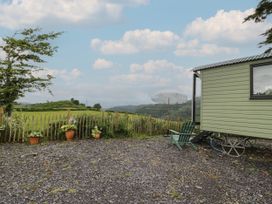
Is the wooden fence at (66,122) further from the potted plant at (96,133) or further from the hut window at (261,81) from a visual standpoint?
the hut window at (261,81)

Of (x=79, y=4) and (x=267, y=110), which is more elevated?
(x=79, y=4)

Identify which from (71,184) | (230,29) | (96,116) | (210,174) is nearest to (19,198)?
(71,184)

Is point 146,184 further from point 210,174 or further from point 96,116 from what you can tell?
point 96,116

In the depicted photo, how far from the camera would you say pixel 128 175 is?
6.47 m

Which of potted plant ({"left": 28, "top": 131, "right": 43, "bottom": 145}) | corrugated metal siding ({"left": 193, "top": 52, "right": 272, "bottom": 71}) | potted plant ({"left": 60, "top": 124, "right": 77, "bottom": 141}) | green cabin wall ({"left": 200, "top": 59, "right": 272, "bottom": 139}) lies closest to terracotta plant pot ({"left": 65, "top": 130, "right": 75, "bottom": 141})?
potted plant ({"left": 60, "top": 124, "right": 77, "bottom": 141})

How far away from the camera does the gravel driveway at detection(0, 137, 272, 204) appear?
5.38 m

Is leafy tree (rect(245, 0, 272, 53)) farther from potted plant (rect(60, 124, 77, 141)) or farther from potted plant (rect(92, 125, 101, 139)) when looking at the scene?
potted plant (rect(60, 124, 77, 141))

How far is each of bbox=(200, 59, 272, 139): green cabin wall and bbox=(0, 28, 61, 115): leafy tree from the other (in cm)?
727

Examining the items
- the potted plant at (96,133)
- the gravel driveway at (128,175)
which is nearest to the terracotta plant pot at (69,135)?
the potted plant at (96,133)

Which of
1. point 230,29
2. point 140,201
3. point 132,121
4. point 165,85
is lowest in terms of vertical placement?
point 140,201

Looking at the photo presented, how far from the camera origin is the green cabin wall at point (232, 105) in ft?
26.7

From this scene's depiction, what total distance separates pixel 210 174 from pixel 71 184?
3.18 metres

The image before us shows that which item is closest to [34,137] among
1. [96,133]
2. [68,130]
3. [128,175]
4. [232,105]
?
[68,130]

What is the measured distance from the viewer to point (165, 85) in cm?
2275
